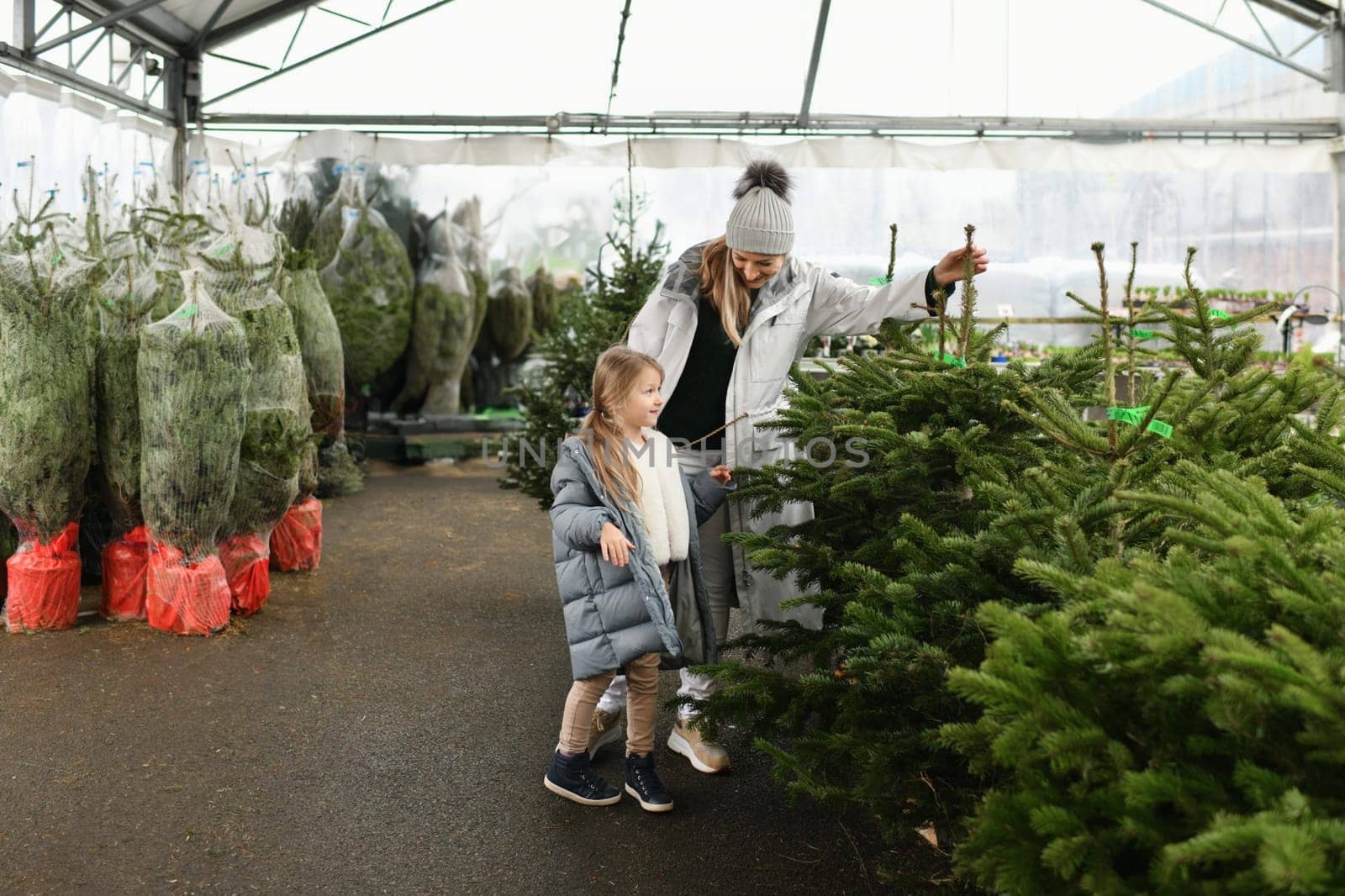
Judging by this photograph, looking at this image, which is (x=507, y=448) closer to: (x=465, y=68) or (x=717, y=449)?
(x=717, y=449)

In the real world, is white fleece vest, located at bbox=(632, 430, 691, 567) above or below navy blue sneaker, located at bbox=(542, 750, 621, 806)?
above

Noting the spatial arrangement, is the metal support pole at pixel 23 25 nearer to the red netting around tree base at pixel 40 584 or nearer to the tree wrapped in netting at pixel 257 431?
the tree wrapped in netting at pixel 257 431

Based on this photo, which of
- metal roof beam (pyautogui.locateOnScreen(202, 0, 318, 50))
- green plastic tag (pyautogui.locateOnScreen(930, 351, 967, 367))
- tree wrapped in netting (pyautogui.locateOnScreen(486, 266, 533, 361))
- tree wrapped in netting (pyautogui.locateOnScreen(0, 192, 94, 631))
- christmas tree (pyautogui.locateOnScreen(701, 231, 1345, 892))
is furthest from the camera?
tree wrapped in netting (pyautogui.locateOnScreen(486, 266, 533, 361))

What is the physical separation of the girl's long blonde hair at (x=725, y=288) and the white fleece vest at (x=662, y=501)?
423 mm

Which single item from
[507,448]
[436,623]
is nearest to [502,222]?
[507,448]

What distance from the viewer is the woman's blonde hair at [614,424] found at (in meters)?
3.03

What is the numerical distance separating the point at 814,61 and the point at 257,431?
7.17 metres

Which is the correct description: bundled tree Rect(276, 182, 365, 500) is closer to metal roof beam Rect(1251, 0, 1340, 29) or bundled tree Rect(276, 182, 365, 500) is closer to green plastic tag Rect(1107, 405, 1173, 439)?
green plastic tag Rect(1107, 405, 1173, 439)

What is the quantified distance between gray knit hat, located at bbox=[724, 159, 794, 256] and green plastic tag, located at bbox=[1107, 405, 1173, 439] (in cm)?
125

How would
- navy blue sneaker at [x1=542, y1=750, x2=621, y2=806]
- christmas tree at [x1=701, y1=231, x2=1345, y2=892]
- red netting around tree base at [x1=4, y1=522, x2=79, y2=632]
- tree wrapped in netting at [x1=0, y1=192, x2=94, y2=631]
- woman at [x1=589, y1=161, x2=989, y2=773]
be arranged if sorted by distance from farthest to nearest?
red netting around tree base at [x1=4, y1=522, x2=79, y2=632]
tree wrapped in netting at [x1=0, y1=192, x2=94, y2=631]
woman at [x1=589, y1=161, x2=989, y2=773]
navy blue sneaker at [x1=542, y1=750, x2=621, y2=806]
christmas tree at [x1=701, y1=231, x2=1345, y2=892]

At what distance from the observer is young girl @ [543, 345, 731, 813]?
3014 mm

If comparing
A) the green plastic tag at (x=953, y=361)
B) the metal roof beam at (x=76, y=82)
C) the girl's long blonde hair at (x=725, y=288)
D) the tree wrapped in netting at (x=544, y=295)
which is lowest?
the green plastic tag at (x=953, y=361)

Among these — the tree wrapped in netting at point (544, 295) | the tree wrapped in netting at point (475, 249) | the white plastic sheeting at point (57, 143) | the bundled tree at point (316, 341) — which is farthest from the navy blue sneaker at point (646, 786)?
the tree wrapped in netting at point (544, 295)

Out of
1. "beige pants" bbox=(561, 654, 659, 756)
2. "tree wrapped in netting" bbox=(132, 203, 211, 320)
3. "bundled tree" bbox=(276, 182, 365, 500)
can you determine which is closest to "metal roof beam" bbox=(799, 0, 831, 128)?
"bundled tree" bbox=(276, 182, 365, 500)
